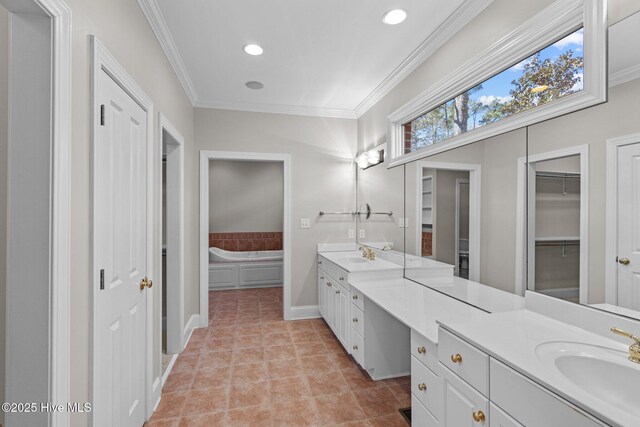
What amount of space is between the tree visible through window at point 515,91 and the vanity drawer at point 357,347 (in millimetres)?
1698

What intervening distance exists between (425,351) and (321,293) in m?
2.17

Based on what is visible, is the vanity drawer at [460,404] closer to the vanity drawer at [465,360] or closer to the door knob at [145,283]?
the vanity drawer at [465,360]

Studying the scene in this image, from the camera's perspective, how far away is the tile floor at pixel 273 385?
1.95 meters

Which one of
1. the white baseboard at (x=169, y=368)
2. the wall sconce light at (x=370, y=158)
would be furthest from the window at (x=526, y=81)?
the white baseboard at (x=169, y=368)

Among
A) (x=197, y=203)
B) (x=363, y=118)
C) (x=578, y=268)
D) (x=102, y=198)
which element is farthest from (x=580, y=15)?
(x=197, y=203)

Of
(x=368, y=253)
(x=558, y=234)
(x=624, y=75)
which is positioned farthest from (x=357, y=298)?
(x=624, y=75)

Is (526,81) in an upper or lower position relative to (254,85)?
lower

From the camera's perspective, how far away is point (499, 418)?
1050mm

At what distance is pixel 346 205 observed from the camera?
3932mm

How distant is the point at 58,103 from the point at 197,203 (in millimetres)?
2570

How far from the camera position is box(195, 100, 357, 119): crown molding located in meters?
3.58

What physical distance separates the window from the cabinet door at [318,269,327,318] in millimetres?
1842

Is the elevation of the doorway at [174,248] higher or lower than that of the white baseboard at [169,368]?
higher

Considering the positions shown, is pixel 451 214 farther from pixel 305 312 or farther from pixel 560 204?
pixel 305 312
